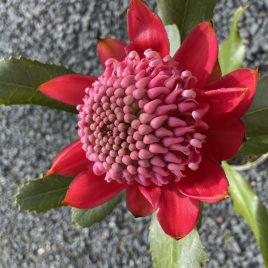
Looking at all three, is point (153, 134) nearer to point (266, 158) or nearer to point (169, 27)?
point (169, 27)

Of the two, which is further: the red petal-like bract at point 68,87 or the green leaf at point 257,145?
the green leaf at point 257,145

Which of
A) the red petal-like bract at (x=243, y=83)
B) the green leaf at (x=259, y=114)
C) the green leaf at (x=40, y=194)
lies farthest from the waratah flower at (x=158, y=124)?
the green leaf at (x=40, y=194)

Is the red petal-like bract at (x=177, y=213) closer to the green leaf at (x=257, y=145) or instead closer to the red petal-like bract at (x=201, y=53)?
the red petal-like bract at (x=201, y=53)

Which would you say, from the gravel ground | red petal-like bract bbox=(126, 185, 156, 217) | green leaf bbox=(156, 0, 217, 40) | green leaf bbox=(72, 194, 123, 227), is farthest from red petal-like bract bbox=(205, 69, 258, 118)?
the gravel ground

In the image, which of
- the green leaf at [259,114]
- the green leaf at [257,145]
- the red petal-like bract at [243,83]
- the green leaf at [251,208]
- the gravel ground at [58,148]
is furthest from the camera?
the gravel ground at [58,148]

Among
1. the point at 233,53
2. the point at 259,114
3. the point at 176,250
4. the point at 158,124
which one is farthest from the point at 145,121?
the point at 233,53

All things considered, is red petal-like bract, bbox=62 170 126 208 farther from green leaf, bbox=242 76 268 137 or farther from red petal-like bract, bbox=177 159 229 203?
green leaf, bbox=242 76 268 137

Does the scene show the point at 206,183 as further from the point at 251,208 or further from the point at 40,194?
the point at 251,208
